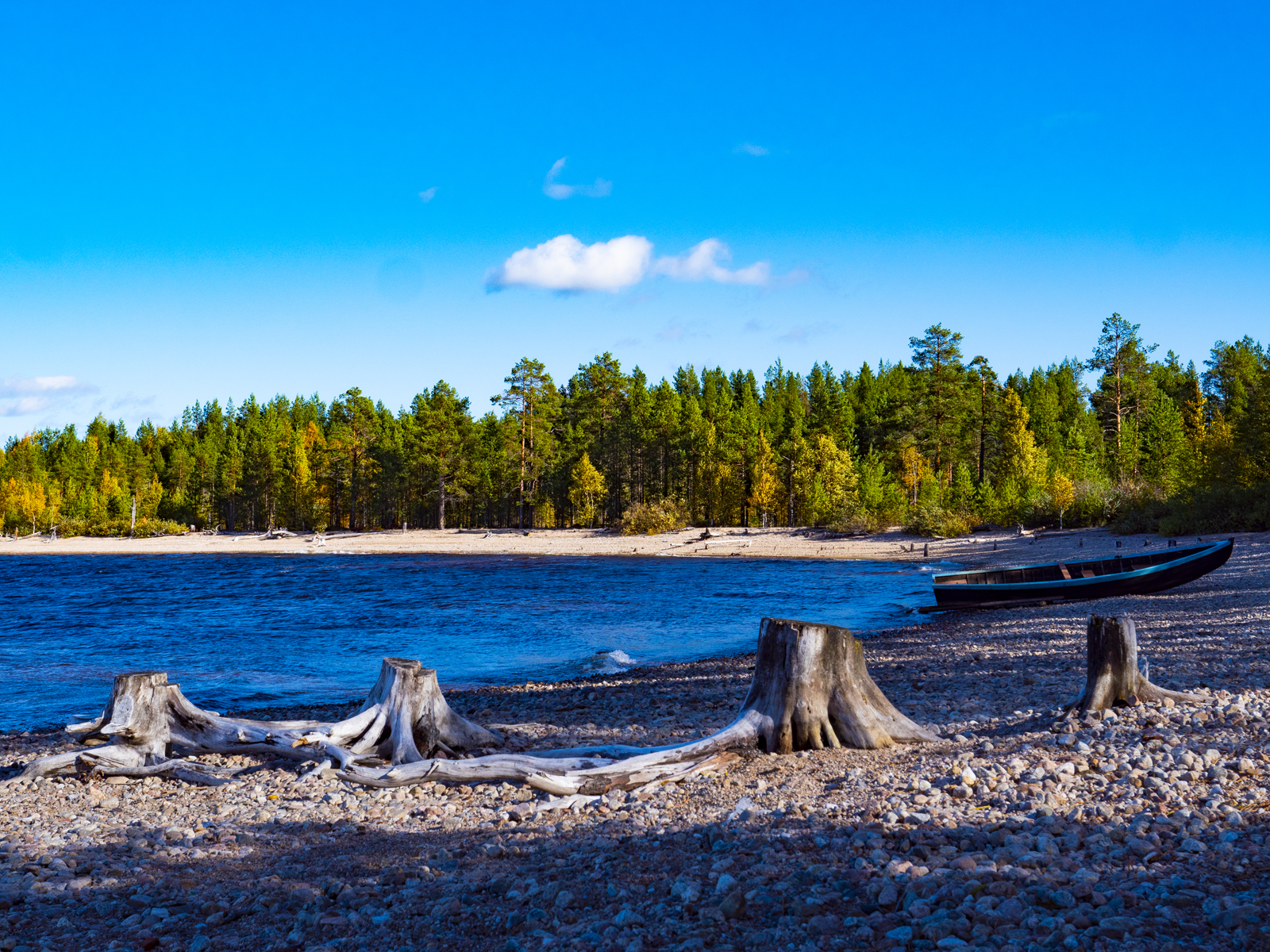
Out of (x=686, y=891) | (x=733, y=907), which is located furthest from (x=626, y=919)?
(x=733, y=907)

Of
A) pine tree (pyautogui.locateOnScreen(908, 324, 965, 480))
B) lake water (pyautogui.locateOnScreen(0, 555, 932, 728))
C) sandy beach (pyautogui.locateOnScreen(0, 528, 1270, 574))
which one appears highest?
pine tree (pyautogui.locateOnScreen(908, 324, 965, 480))

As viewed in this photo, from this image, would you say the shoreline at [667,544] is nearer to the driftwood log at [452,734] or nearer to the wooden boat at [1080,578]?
the wooden boat at [1080,578]

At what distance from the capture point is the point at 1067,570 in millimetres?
22984

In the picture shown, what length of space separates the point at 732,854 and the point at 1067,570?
2132 centimetres

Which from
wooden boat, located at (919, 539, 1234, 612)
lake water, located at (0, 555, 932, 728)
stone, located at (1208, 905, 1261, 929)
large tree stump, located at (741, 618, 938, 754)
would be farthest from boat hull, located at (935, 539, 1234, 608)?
stone, located at (1208, 905, 1261, 929)

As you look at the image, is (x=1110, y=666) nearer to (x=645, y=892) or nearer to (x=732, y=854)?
(x=732, y=854)

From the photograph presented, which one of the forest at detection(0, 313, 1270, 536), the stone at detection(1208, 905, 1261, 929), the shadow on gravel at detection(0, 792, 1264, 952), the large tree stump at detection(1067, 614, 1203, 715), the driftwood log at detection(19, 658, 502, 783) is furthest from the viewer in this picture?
the forest at detection(0, 313, 1270, 536)

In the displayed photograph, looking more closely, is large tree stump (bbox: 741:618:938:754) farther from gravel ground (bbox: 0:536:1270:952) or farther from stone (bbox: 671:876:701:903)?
stone (bbox: 671:876:701:903)

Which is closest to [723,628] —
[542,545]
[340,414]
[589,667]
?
[589,667]

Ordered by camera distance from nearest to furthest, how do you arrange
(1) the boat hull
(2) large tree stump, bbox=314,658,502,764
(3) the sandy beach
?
(2) large tree stump, bbox=314,658,502,764, (1) the boat hull, (3) the sandy beach

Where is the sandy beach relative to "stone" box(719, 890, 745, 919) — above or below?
below

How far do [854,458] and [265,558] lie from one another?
4699 centimetres

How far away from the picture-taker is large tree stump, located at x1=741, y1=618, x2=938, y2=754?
702cm

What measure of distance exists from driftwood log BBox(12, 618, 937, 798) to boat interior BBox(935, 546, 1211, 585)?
16818 millimetres
